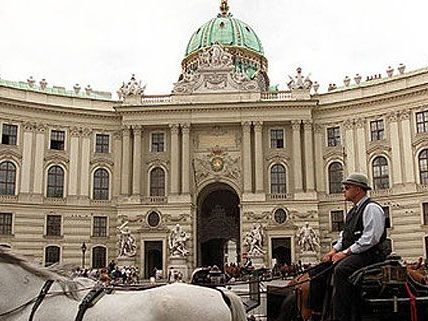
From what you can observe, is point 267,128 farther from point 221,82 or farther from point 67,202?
point 67,202

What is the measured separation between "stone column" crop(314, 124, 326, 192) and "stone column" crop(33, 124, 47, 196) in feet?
77.4

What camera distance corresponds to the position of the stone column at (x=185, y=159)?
158 feet

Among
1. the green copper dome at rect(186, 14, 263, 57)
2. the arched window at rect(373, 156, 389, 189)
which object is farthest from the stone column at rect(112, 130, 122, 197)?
the arched window at rect(373, 156, 389, 189)

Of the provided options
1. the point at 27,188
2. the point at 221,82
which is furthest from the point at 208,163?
the point at 27,188

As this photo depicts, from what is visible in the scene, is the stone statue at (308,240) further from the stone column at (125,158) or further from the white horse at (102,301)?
the white horse at (102,301)

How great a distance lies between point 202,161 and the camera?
4912 centimetres

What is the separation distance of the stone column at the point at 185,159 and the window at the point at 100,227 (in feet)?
24.2

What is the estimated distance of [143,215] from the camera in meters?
47.4

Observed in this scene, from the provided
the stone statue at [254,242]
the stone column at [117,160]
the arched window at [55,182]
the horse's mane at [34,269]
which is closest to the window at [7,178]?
the arched window at [55,182]

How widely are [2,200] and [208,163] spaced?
17290mm

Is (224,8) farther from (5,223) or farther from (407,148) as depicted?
(5,223)

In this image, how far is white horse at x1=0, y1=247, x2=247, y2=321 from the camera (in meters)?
5.80

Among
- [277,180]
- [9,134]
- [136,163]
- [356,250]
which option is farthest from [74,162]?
[356,250]

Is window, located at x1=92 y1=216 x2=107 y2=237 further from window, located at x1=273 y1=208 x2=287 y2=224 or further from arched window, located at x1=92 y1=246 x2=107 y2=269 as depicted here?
window, located at x1=273 y1=208 x2=287 y2=224
